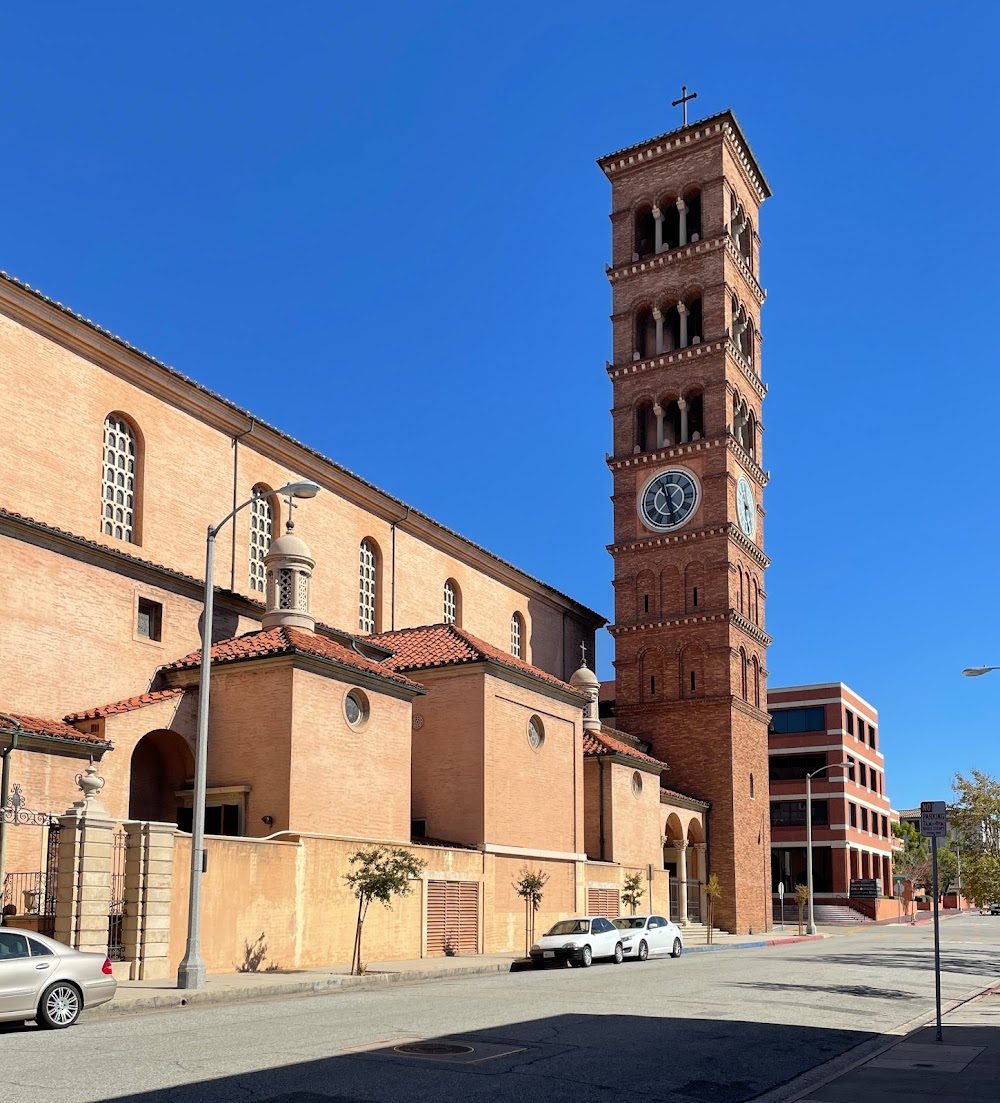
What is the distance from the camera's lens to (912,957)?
35000mm

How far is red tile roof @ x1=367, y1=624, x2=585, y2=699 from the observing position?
35844mm

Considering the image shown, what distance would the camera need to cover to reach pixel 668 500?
5525cm

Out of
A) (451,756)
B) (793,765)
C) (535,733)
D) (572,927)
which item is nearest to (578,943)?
(572,927)

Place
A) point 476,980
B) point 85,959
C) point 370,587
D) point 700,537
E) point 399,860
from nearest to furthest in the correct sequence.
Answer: point 85,959, point 476,980, point 399,860, point 370,587, point 700,537

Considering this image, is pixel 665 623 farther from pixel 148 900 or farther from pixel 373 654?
pixel 148 900

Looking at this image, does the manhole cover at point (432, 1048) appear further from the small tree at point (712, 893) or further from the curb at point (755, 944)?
the small tree at point (712, 893)

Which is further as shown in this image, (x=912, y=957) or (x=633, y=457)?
(x=633, y=457)

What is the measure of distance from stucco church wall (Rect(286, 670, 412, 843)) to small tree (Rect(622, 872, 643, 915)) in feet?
41.4

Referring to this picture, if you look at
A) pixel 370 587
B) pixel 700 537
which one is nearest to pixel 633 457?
pixel 700 537

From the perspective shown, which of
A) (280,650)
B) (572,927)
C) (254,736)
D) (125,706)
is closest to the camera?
(125,706)

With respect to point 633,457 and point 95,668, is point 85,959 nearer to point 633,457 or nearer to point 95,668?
point 95,668

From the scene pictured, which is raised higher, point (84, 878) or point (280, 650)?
point (280, 650)

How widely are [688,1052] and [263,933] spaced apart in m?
13.3

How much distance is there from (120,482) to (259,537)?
5.19m
